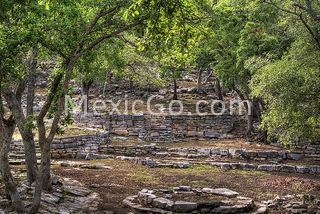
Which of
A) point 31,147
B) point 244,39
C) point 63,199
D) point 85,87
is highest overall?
point 244,39

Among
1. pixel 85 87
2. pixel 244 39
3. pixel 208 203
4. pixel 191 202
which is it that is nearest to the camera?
pixel 208 203

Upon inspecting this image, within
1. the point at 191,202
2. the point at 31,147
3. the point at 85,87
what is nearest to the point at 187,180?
the point at 191,202

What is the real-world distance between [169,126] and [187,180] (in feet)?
56.2

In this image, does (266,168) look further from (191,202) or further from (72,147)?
(72,147)

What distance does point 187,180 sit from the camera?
21781mm

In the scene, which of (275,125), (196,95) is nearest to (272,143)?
(275,125)

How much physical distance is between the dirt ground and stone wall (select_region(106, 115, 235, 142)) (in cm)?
1161

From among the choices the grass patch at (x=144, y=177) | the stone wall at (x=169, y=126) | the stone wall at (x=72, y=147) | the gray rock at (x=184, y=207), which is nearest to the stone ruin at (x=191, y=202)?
the gray rock at (x=184, y=207)

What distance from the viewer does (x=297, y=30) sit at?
21.6 meters

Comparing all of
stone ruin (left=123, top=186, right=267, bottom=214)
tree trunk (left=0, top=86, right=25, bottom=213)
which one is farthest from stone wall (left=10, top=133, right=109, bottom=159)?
tree trunk (left=0, top=86, right=25, bottom=213)

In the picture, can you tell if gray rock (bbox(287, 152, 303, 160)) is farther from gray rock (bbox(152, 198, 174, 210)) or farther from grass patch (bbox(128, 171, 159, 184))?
gray rock (bbox(152, 198, 174, 210))

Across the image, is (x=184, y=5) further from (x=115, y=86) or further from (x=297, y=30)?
(x=115, y=86)

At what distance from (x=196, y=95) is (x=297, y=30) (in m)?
30.7

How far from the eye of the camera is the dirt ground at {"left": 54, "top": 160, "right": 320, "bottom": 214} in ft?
63.0
